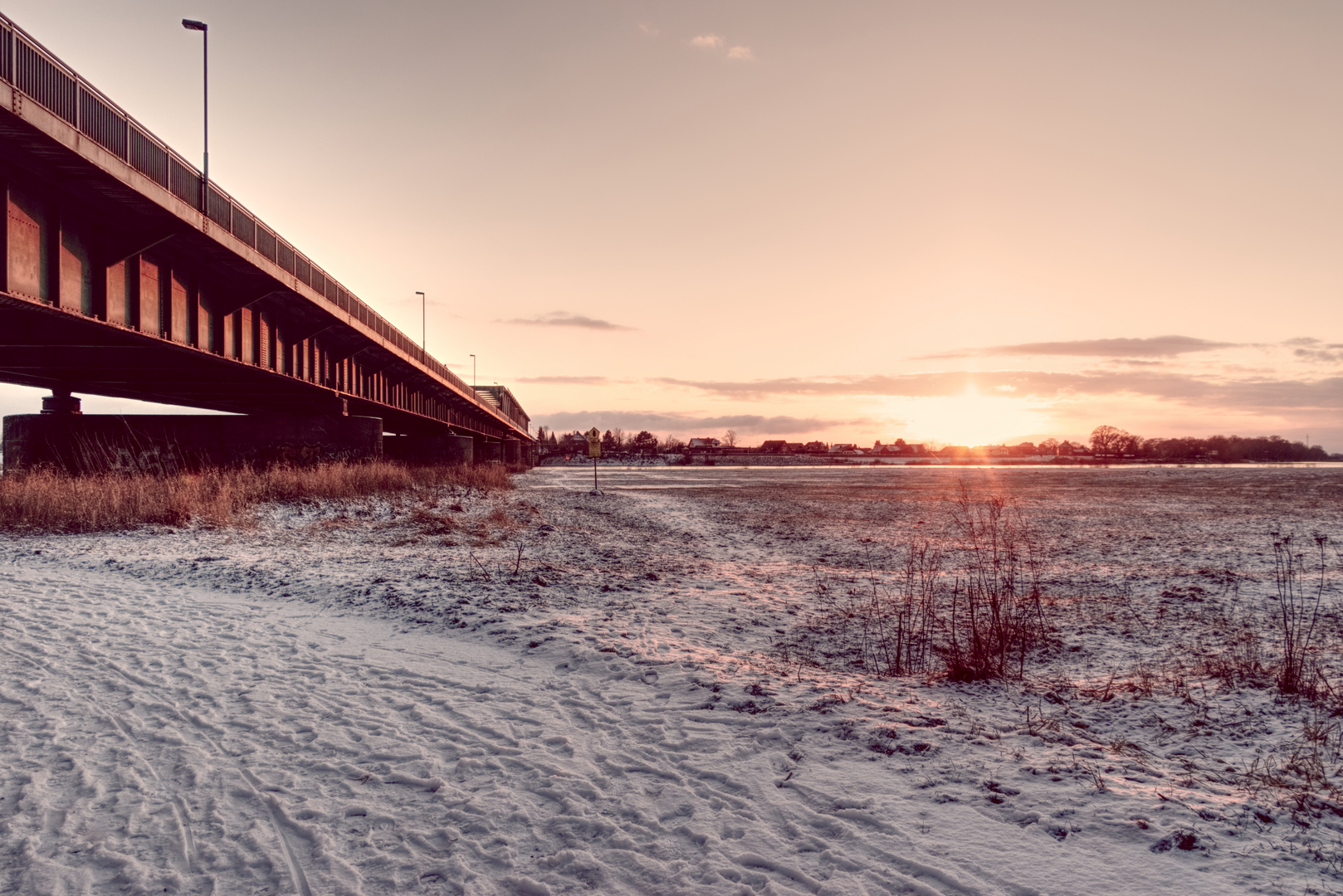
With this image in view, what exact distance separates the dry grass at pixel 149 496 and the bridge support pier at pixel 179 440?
13.3ft

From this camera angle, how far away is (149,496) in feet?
48.9

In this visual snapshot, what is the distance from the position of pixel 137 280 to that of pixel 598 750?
14.8m

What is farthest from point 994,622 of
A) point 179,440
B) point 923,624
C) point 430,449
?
point 430,449

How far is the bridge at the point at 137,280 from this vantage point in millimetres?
10422

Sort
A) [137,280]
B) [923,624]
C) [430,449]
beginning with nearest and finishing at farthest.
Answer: [923,624] → [137,280] → [430,449]

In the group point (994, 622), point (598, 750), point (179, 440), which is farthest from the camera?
point (179, 440)

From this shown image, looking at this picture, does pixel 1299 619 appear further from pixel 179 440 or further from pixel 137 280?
pixel 179 440

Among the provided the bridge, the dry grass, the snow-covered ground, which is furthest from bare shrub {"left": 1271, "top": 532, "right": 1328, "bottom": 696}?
the dry grass

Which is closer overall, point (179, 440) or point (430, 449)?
point (179, 440)

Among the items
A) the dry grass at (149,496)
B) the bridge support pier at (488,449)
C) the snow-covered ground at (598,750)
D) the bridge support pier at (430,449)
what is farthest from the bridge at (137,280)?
the bridge support pier at (488,449)

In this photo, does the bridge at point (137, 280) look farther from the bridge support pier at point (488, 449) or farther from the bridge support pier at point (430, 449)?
the bridge support pier at point (488, 449)

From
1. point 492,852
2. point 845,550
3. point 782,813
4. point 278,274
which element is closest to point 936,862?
point 782,813

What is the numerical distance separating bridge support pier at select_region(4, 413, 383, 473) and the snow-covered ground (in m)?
16.2

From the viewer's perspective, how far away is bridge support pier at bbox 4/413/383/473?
77.7 feet
